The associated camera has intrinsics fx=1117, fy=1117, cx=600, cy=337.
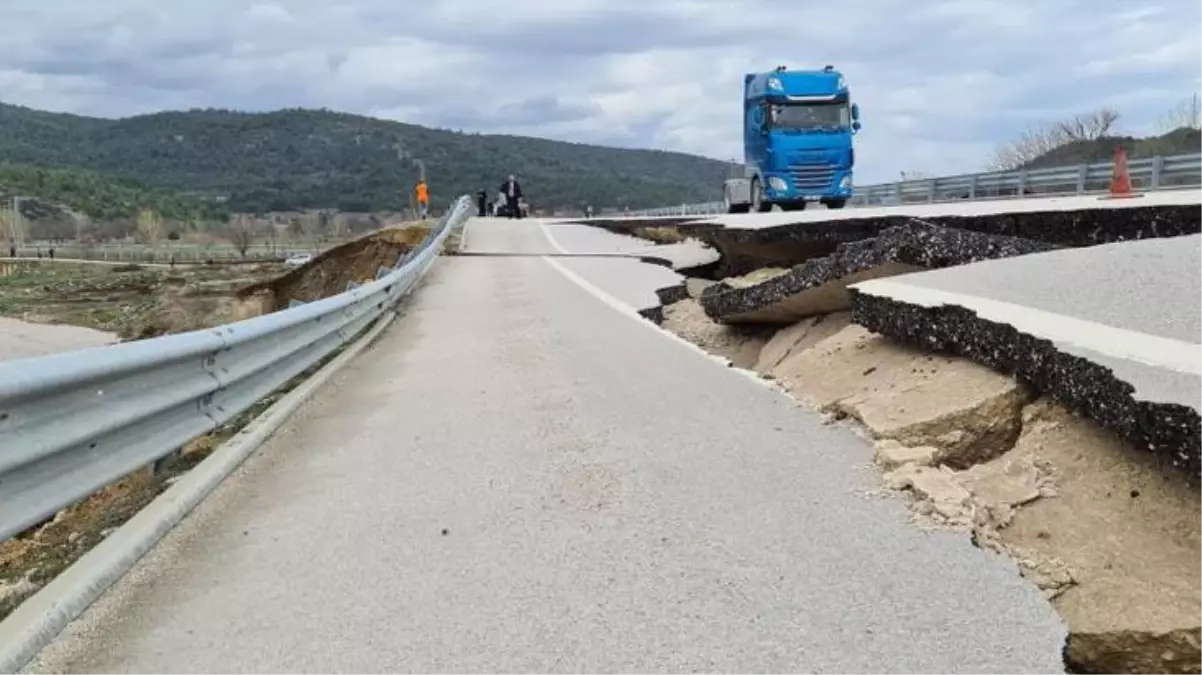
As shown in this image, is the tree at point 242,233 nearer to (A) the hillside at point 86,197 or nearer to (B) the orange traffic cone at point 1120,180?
(A) the hillside at point 86,197

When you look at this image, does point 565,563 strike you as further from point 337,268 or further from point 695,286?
point 337,268

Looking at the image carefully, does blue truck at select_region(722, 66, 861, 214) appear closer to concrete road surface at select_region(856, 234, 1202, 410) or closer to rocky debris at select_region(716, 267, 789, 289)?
rocky debris at select_region(716, 267, 789, 289)

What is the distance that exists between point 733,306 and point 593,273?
8.79 metres

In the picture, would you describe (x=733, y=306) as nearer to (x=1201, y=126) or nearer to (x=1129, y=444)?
(x=1129, y=444)

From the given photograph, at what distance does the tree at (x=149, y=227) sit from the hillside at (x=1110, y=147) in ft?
307

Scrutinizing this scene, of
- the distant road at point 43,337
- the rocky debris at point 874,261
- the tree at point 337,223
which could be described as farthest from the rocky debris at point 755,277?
the tree at point 337,223

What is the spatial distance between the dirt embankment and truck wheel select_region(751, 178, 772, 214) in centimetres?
2291

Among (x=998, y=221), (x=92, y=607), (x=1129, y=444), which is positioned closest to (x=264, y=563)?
(x=92, y=607)

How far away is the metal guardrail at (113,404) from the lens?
3.74 metres

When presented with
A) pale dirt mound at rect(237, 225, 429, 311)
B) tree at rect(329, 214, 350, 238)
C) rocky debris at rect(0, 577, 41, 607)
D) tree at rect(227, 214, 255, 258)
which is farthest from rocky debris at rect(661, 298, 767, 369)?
tree at rect(329, 214, 350, 238)

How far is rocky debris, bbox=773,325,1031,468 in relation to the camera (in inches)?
217

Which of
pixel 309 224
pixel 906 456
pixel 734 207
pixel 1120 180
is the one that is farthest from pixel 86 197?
pixel 906 456

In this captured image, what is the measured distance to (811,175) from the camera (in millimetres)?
28766

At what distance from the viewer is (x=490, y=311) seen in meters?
14.4
